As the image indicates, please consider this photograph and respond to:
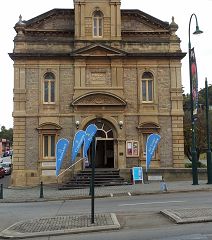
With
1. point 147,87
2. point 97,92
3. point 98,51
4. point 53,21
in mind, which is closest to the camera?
point 97,92

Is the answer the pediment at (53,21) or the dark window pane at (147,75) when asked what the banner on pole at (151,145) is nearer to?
the dark window pane at (147,75)

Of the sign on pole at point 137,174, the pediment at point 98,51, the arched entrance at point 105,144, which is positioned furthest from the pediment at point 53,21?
the sign on pole at point 137,174

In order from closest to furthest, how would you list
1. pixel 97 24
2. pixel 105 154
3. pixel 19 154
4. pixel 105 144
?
pixel 19 154 → pixel 97 24 → pixel 105 144 → pixel 105 154

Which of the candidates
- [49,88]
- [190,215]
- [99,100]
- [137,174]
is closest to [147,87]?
[99,100]

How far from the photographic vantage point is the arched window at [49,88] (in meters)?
30.0

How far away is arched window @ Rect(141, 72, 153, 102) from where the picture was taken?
30.4 metres

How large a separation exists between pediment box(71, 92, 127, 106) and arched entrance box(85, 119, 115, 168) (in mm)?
1284

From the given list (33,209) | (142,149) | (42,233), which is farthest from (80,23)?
(42,233)

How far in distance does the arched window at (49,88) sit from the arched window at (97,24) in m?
4.46

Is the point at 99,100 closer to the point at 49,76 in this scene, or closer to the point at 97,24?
the point at 49,76

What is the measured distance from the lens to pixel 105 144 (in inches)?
1230

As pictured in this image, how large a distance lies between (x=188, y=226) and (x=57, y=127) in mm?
19082

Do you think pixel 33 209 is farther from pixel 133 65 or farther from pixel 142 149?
pixel 133 65

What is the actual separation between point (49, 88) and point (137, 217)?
59.8ft
